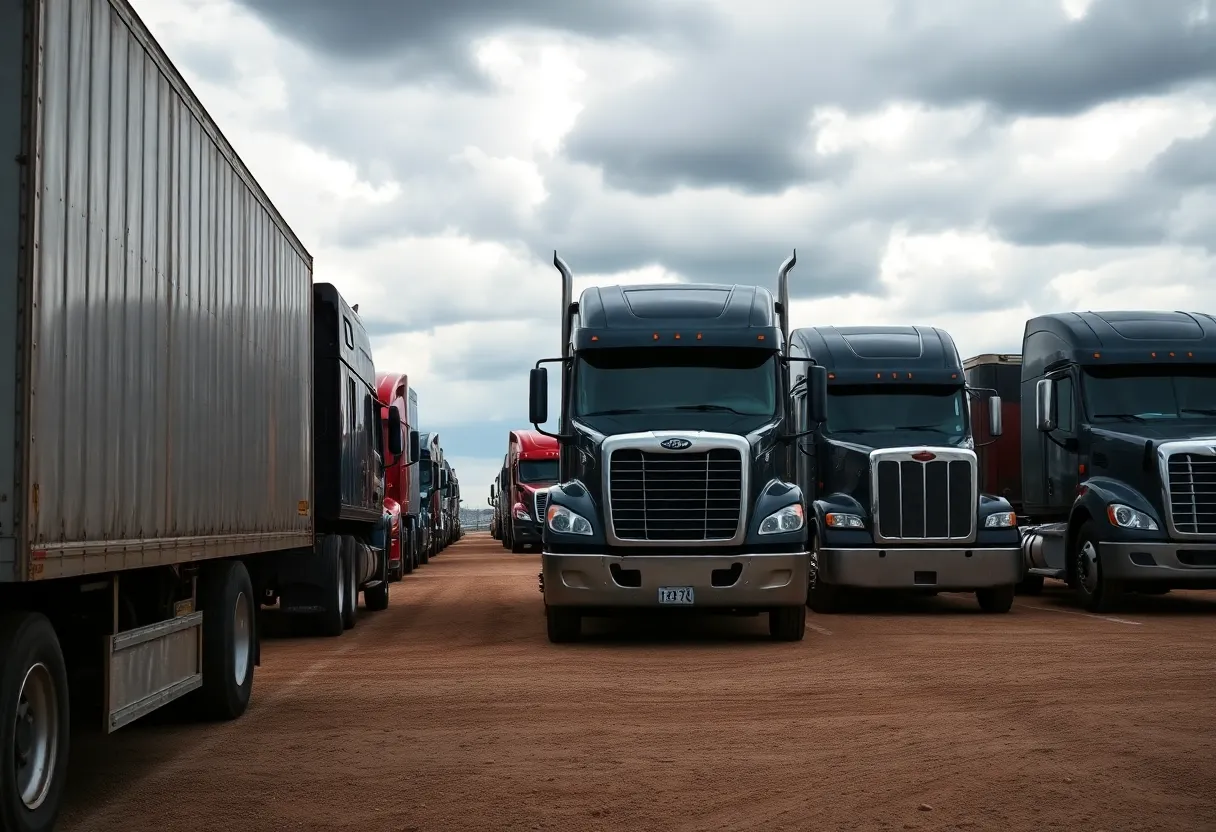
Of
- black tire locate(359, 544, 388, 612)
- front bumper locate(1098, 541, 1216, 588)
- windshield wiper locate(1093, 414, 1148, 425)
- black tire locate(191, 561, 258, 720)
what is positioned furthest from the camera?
black tire locate(359, 544, 388, 612)

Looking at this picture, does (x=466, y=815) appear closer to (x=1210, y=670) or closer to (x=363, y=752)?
(x=363, y=752)

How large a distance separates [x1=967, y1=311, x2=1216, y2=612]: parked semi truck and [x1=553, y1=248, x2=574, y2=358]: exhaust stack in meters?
6.57

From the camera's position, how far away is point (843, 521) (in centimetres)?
1906

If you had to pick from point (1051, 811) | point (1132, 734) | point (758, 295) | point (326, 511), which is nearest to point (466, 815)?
point (1051, 811)

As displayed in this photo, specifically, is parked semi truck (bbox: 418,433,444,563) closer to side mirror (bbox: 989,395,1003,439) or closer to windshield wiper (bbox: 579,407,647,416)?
side mirror (bbox: 989,395,1003,439)

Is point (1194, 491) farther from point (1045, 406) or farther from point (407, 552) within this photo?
point (407, 552)

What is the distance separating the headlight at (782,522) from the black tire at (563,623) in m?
2.06

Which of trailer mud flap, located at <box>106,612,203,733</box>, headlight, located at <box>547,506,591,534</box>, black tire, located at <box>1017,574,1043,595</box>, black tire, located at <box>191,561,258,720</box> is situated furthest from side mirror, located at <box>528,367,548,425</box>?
black tire, located at <box>1017,574,1043,595</box>

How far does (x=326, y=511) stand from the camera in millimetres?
16172

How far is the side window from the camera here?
789 inches

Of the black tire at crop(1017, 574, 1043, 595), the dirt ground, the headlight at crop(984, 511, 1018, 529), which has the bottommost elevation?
the dirt ground

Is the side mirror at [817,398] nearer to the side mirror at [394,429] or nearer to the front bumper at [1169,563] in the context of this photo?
the front bumper at [1169,563]

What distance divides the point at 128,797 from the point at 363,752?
5.31ft

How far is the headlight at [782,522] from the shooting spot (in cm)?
1541
